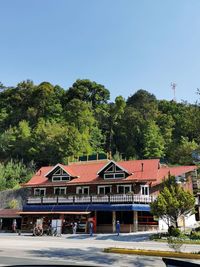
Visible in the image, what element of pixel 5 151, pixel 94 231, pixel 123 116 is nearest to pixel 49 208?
pixel 94 231

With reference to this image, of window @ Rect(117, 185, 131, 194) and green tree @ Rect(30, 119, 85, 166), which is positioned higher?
green tree @ Rect(30, 119, 85, 166)

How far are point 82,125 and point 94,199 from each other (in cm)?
3244

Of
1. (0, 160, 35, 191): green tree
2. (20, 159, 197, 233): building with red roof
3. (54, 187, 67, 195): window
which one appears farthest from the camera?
(0, 160, 35, 191): green tree

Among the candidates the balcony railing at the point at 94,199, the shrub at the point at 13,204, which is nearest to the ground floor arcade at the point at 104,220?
the balcony railing at the point at 94,199

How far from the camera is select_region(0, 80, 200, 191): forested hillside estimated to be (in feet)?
213

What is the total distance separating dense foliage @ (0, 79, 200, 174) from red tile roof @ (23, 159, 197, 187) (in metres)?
13.7

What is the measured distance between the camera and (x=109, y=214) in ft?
139

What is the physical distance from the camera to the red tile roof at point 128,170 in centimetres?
4200

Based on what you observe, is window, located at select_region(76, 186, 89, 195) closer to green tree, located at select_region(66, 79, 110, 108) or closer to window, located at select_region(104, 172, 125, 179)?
window, located at select_region(104, 172, 125, 179)

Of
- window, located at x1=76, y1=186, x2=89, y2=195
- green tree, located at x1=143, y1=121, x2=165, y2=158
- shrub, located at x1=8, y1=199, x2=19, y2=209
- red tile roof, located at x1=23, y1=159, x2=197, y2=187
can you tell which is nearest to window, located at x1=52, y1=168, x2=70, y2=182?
red tile roof, located at x1=23, y1=159, x2=197, y2=187

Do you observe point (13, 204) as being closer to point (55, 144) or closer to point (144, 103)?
point (55, 144)

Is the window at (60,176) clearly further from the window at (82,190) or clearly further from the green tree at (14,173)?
the green tree at (14,173)

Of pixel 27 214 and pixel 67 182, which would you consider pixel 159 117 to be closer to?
pixel 67 182

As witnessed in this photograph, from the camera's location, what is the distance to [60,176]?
4659 cm
